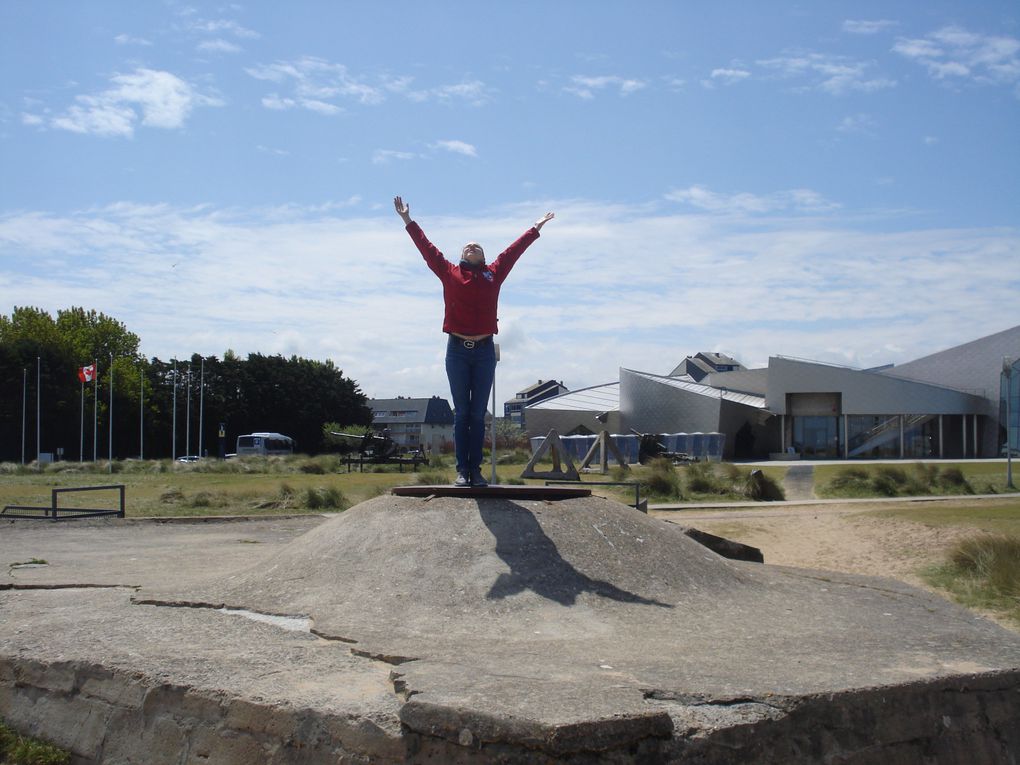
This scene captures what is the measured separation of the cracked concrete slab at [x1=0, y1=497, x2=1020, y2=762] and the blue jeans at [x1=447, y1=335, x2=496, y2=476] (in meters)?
0.82

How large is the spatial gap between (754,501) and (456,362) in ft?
63.2

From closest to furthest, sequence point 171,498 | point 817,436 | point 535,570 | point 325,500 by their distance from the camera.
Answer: point 535,570 < point 325,500 < point 171,498 < point 817,436

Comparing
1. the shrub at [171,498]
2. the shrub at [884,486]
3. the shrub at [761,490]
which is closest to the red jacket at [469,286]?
the shrub at [171,498]

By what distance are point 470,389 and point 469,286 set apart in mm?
859

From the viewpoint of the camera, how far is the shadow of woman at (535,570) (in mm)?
6152

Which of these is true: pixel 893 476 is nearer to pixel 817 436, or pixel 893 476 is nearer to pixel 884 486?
pixel 884 486

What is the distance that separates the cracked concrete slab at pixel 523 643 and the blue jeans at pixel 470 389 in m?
0.82

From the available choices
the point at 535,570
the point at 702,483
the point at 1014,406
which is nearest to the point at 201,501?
the point at 702,483

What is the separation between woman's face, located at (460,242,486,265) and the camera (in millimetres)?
7812

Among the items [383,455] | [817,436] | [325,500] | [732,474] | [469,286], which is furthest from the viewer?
[817,436]

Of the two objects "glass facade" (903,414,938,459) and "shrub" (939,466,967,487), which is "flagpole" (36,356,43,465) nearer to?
"shrub" (939,466,967,487)

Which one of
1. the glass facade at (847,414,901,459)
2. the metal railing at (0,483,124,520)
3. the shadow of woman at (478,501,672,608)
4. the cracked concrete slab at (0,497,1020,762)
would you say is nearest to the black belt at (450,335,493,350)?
the cracked concrete slab at (0,497,1020,762)

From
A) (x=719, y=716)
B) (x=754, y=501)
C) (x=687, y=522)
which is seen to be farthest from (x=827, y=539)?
(x=719, y=716)

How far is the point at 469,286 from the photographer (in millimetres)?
7699
